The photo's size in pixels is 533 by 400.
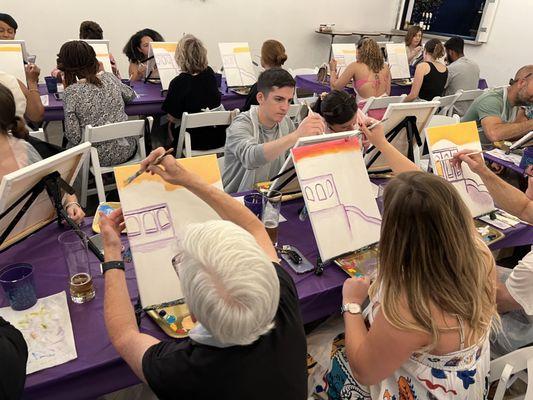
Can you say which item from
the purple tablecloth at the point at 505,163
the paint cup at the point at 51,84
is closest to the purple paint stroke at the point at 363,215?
the purple tablecloth at the point at 505,163

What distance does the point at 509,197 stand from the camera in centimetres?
197

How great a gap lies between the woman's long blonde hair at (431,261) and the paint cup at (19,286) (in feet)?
3.46

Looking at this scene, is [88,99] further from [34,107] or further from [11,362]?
[11,362]

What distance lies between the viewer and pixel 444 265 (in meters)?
1.16

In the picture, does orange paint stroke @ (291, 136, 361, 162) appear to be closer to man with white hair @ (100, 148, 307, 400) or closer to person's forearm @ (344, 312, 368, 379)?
person's forearm @ (344, 312, 368, 379)

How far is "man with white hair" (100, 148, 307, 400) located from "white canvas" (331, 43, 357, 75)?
4804 millimetres

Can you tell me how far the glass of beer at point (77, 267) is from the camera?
132 cm

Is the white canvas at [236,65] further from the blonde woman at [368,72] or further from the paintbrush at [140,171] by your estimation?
the paintbrush at [140,171]

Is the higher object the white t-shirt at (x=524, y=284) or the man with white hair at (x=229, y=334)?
the man with white hair at (x=229, y=334)

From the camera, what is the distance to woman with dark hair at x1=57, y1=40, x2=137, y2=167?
9.47ft

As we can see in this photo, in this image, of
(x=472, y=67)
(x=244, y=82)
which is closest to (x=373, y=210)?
(x=244, y=82)

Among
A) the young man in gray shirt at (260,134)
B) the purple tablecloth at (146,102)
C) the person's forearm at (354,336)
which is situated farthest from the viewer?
the purple tablecloth at (146,102)

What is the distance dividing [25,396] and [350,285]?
3.41 ft

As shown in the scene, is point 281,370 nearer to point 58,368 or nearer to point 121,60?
point 58,368
